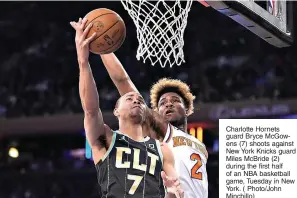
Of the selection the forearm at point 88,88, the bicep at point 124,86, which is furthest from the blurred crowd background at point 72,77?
the forearm at point 88,88

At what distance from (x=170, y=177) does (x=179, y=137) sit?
0.92m

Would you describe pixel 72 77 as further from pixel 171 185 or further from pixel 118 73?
pixel 171 185

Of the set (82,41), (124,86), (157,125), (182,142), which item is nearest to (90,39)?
(82,41)

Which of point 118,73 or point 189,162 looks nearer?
point 189,162

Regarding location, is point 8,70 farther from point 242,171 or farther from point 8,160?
point 242,171

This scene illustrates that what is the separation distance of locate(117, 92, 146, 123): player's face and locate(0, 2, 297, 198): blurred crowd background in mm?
5828

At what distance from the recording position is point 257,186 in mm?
6648

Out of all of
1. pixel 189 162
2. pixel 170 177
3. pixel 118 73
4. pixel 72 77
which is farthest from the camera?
pixel 72 77

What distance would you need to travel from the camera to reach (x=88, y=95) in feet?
11.4

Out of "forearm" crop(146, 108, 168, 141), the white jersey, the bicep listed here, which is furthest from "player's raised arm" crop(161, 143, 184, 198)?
the bicep

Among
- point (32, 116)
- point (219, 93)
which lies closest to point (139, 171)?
point (219, 93)

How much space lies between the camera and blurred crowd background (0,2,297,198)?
1005 centimetres

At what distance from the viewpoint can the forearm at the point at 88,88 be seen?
3.45m

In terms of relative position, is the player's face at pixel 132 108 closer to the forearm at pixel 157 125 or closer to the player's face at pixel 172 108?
the forearm at pixel 157 125
